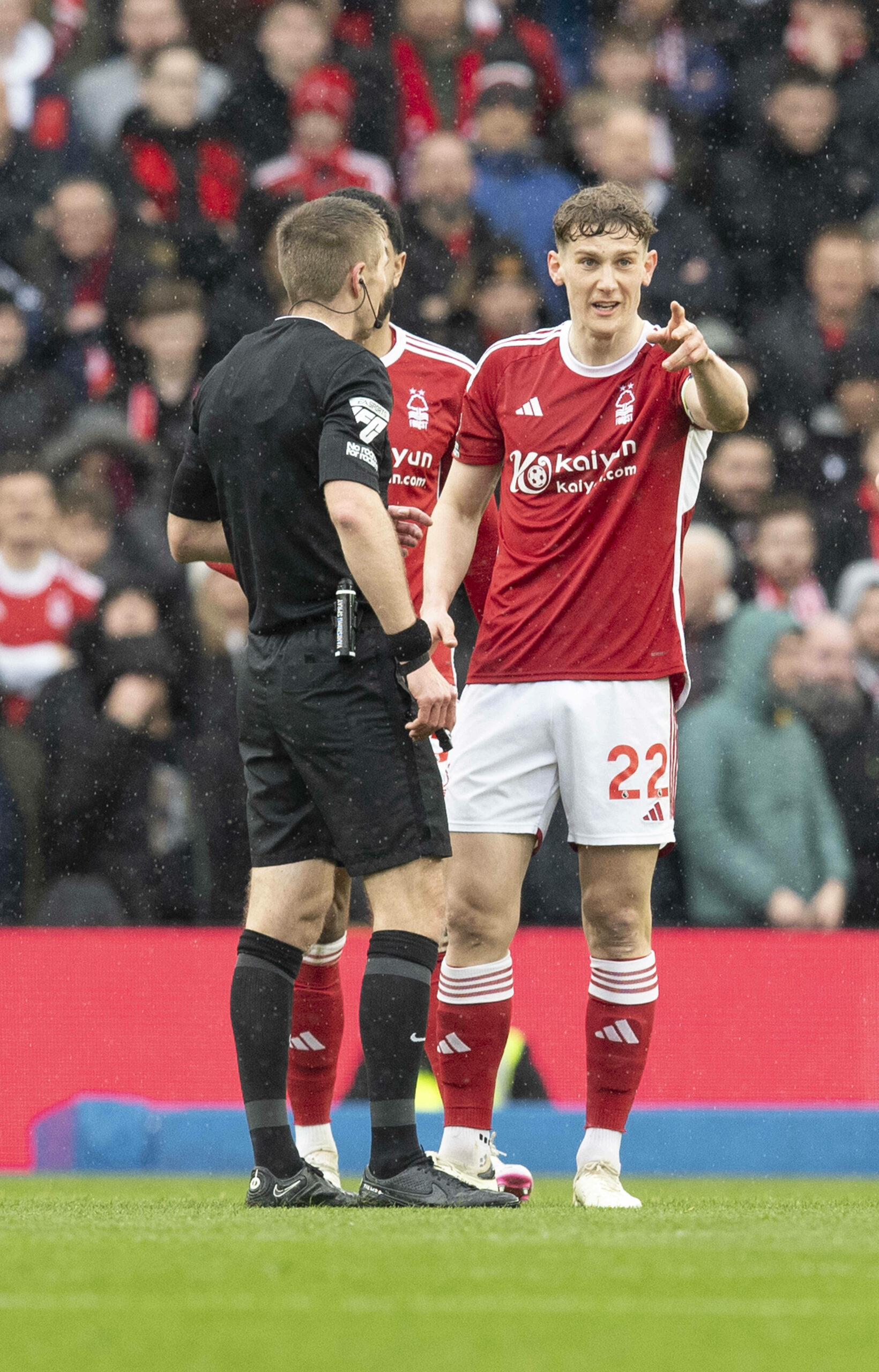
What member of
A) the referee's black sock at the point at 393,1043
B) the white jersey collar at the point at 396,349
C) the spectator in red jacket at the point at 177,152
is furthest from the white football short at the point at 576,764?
the spectator in red jacket at the point at 177,152

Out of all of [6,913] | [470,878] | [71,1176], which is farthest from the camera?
[6,913]

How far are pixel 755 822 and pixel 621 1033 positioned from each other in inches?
126

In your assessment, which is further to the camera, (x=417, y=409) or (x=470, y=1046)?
(x=417, y=409)

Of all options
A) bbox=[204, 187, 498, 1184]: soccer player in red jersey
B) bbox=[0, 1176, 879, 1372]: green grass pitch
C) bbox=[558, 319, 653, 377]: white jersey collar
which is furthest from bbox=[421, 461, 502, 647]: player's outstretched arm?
bbox=[0, 1176, 879, 1372]: green grass pitch

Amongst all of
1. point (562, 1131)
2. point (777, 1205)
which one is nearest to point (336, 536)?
point (777, 1205)

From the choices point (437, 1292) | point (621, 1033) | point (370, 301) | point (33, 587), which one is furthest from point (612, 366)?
point (33, 587)

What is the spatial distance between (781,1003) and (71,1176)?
7.87 feet

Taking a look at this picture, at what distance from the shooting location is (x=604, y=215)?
14.4 feet

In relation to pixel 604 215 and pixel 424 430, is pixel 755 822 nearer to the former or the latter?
pixel 424 430

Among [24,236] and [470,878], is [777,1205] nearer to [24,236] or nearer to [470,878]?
[470,878]

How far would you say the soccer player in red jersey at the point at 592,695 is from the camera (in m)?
4.39

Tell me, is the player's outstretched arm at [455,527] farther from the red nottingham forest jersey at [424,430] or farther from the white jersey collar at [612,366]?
the white jersey collar at [612,366]

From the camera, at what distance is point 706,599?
793 cm

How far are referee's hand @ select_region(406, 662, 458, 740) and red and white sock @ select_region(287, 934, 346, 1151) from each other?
951 mm
